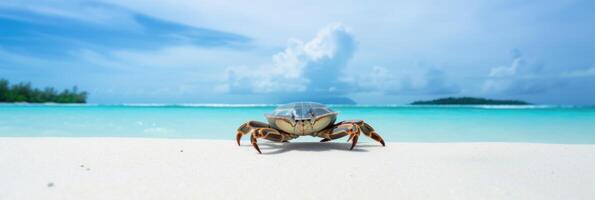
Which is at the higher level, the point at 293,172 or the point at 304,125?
the point at 304,125

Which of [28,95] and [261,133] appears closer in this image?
[261,133]

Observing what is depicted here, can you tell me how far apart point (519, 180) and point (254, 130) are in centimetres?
339

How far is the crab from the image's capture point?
225 inches

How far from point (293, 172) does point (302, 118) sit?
1422mm

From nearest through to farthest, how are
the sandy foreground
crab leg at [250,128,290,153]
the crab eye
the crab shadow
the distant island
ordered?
the sandy foreground, crab leg at [250,128,290,153], the crab eye, the crab shadow, the distant island

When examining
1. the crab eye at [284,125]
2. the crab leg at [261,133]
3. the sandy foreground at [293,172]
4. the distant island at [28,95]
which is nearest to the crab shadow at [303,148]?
the sandy foreground at [293,172]

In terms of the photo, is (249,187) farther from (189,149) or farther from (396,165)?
(189,149)

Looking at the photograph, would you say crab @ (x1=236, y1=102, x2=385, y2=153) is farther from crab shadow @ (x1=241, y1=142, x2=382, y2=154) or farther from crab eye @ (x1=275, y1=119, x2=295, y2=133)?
crab shadow @ (x1=241, y1=142, x2=382, y2=154)

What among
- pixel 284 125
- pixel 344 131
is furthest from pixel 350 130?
pixel 284 125

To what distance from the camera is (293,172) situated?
14.4 feet

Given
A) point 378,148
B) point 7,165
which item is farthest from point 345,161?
point 7,165

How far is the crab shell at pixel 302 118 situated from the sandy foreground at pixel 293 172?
14.6 inches

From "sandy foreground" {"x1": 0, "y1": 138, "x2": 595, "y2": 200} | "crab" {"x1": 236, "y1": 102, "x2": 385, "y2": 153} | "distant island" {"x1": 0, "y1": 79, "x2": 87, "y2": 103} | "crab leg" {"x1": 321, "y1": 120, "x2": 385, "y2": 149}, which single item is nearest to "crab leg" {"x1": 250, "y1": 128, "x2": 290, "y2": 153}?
"crab" {"x1": 236, "y1": 102, "x2": 385, "y2": 153}

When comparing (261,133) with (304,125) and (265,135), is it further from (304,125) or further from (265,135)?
(304,125)
